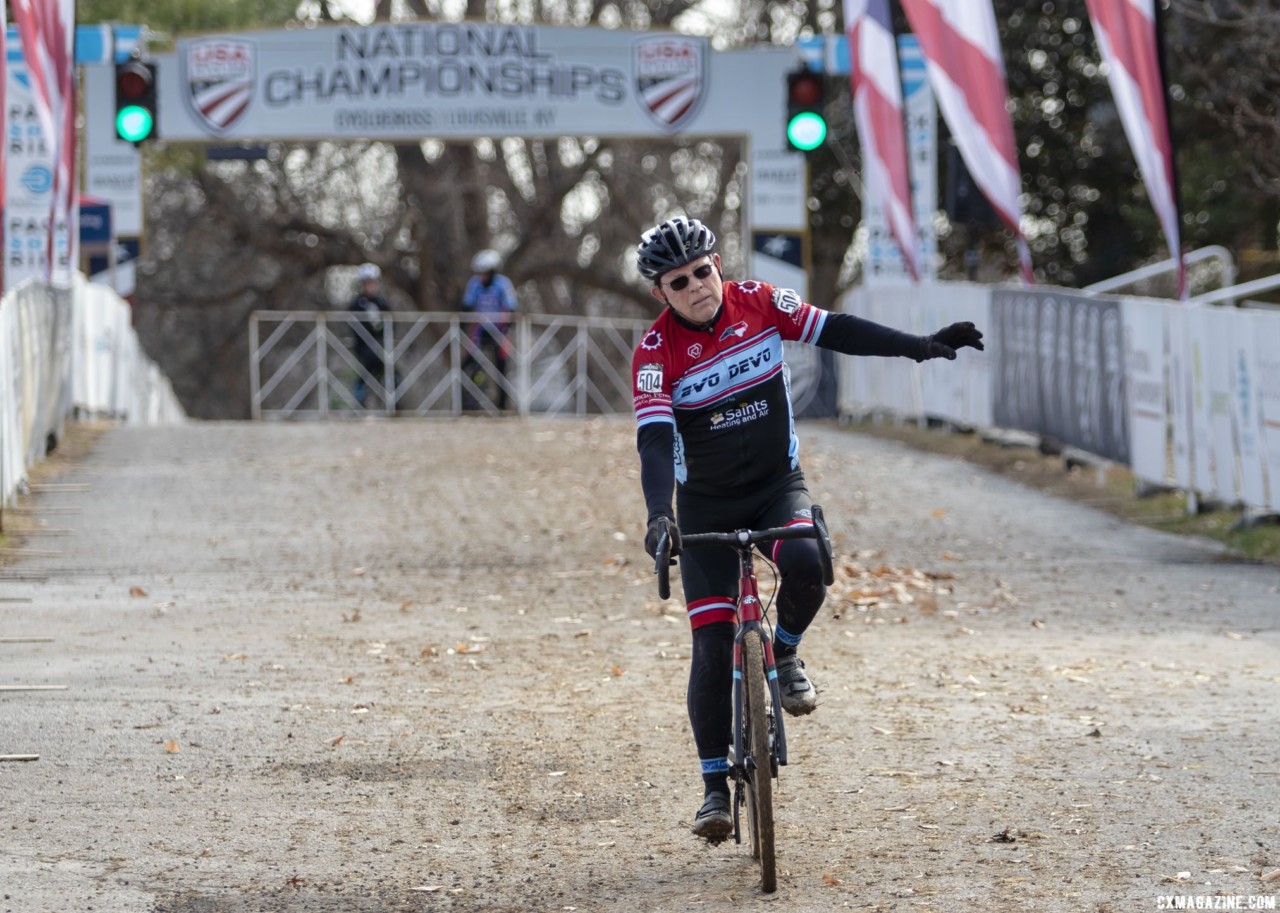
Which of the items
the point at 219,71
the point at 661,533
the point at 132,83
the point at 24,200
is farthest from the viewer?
the point at 219,71

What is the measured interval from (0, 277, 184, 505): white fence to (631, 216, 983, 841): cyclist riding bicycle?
8338mm

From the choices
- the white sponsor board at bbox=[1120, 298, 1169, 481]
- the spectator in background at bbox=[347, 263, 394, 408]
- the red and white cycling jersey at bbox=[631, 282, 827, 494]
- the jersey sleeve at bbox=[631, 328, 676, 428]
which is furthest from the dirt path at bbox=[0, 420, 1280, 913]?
the spectator in background at bbox=[347, 263, 394, 408]

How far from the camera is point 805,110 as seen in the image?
66.5ft

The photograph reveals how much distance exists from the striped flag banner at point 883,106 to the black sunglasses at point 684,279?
1613 centimetres

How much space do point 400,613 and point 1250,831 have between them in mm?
5659

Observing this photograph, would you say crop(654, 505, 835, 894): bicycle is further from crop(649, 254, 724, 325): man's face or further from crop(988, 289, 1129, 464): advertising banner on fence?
crop(988, 289, 1129, 464): advertising banner on fence

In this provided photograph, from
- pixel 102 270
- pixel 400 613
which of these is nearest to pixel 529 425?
pixel 102 270

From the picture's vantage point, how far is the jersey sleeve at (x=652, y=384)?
5.84 m

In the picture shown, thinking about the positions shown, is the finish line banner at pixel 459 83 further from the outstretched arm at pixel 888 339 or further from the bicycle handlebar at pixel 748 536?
the bicycle handlebar at pixel 748 536

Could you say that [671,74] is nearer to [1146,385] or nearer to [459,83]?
[459,83]

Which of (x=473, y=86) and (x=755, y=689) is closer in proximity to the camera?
(x=755, y=689)

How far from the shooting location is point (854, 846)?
611 cm

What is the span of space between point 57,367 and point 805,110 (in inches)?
308

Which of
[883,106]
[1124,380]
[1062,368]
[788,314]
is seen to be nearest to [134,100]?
[883,106]
